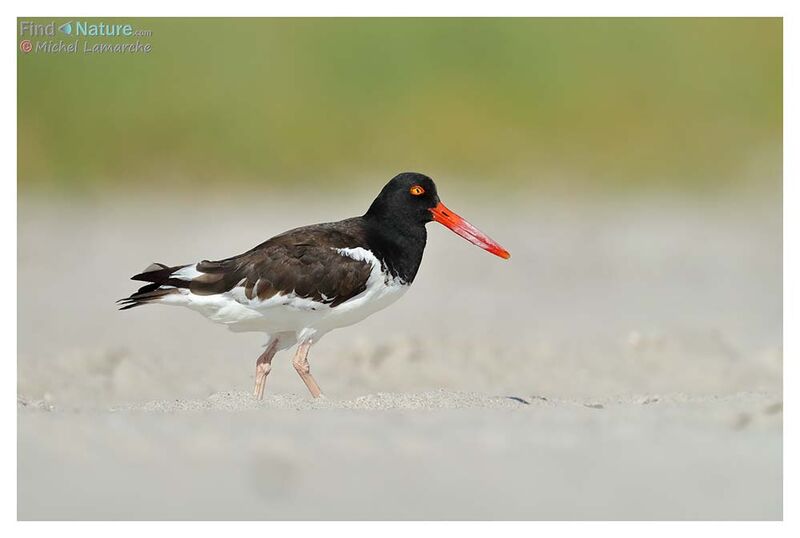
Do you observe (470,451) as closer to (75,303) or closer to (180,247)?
(75,303)

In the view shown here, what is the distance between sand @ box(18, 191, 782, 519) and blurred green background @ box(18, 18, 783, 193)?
427 millimetres

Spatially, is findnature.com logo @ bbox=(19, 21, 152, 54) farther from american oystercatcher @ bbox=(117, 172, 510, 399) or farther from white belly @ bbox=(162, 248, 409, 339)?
white belly @ bbox=(162, 248, 409, 339)

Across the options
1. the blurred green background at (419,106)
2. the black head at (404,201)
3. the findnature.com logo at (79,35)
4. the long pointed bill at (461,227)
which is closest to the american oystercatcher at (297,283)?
the black head at (404,201)

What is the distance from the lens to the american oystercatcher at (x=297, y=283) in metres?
5.35

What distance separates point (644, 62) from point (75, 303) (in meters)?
5.01

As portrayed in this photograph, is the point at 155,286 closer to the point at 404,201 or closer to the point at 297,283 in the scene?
the point at 297,283

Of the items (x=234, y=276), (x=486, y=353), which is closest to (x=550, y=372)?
(x=486, y=353)

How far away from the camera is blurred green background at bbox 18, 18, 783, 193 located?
Result: 7.96 meters

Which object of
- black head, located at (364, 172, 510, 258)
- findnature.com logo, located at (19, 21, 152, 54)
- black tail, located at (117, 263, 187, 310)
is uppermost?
findnature.com logo, located at (19, 21, 152, 54)

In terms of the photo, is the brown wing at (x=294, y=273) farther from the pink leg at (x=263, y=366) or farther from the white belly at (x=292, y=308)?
the pink leg at (x=263, y=366)

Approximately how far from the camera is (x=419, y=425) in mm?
4434

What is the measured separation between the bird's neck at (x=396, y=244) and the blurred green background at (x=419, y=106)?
4.80ft

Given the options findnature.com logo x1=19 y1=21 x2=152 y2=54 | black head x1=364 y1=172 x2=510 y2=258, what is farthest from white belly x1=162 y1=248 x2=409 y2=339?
findnature.com logo x1=19 y1=21 x2=152 y2=54

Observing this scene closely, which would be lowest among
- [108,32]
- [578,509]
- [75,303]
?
[578,509]
